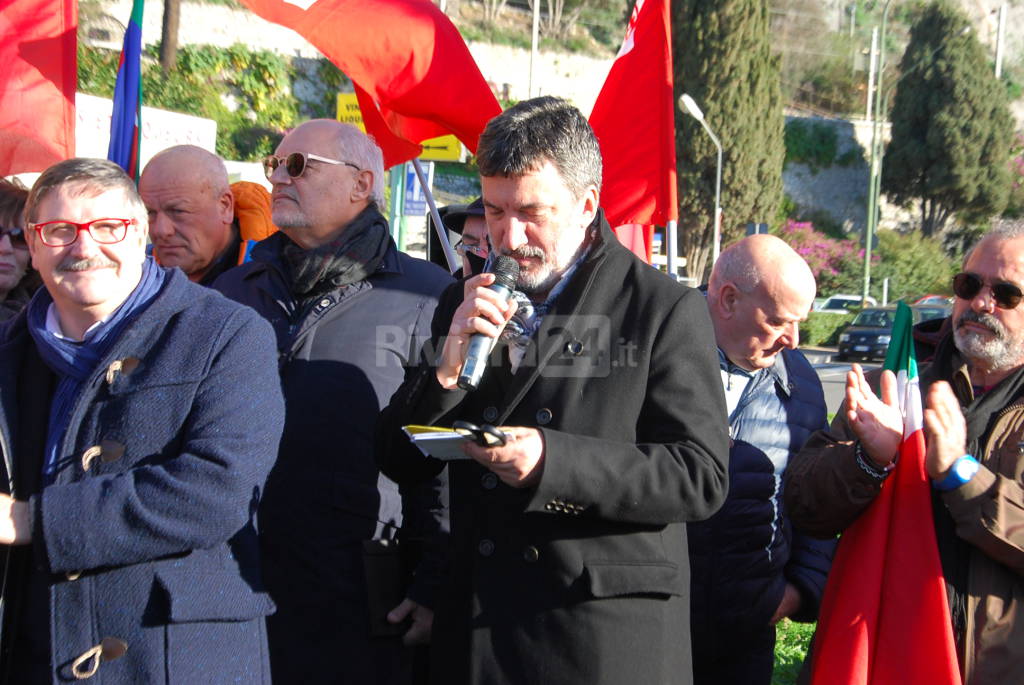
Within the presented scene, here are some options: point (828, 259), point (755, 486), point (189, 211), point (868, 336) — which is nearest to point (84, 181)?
point (189, 211)

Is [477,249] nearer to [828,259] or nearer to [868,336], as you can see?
[868,336]

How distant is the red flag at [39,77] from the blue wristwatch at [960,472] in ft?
11.4

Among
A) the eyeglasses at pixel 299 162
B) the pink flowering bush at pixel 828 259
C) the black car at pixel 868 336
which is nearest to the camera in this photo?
the eyeglasses at pixel 299 162

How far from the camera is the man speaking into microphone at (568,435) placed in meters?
2.19

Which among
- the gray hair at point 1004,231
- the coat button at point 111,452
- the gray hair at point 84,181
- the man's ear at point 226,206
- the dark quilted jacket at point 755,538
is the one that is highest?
the gray hair at point 84,181

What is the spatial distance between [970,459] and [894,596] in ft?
1.28

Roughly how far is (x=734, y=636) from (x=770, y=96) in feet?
123

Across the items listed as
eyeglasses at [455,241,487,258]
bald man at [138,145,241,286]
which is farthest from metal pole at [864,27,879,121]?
bald man at [138,145,241,286]

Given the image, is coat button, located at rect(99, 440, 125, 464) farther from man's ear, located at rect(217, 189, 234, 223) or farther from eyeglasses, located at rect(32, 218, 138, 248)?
man's ear, located at rect(217, 189, 234, 223)

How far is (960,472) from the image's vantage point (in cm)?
255

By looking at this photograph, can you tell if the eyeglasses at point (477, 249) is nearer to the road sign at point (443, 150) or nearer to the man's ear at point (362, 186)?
the man's ear at point (362, 186)

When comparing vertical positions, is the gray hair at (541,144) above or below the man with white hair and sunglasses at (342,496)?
above

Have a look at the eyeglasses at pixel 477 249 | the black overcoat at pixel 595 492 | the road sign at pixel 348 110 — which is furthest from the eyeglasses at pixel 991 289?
the road sign at pixel 348 110

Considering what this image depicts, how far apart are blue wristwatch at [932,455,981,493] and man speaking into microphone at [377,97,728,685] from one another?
0.66m
